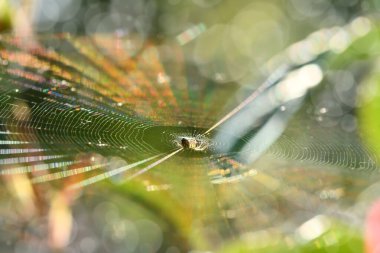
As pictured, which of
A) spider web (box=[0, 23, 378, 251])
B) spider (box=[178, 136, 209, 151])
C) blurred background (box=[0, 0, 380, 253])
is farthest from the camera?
spider (box=[178, 136, 209, 151])

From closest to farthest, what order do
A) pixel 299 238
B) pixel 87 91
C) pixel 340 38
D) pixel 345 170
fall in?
pixel 299 238
pixel 340 38
pixel 345 170
pixel 87 91

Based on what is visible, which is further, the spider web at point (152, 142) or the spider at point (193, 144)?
the spider at point (193, 144)

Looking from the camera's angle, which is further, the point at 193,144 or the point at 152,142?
the point at 193,144

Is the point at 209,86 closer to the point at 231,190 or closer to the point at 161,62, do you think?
the point at 161,62

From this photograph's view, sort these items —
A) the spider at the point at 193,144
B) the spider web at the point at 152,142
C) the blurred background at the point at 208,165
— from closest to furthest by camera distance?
the blurred background at the point at 208,165 < the spider web at the point at 152,142 < the spider at the point at 193,144

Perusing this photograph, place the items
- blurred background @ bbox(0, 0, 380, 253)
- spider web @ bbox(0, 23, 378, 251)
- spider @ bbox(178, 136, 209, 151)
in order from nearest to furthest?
blurred background @ bbox(0, 0, 380, 253) < spider web @ bbox(0, 23, 378, 251) < spider @ bbox(178, 136, 209, 151)

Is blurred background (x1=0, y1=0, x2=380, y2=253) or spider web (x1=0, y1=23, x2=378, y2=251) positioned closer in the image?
blurred background (x1=0, y1=0, x2=380, y2=253)

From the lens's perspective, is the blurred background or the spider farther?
the spider

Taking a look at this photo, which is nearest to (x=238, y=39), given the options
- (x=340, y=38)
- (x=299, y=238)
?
(x=340, y=38)
